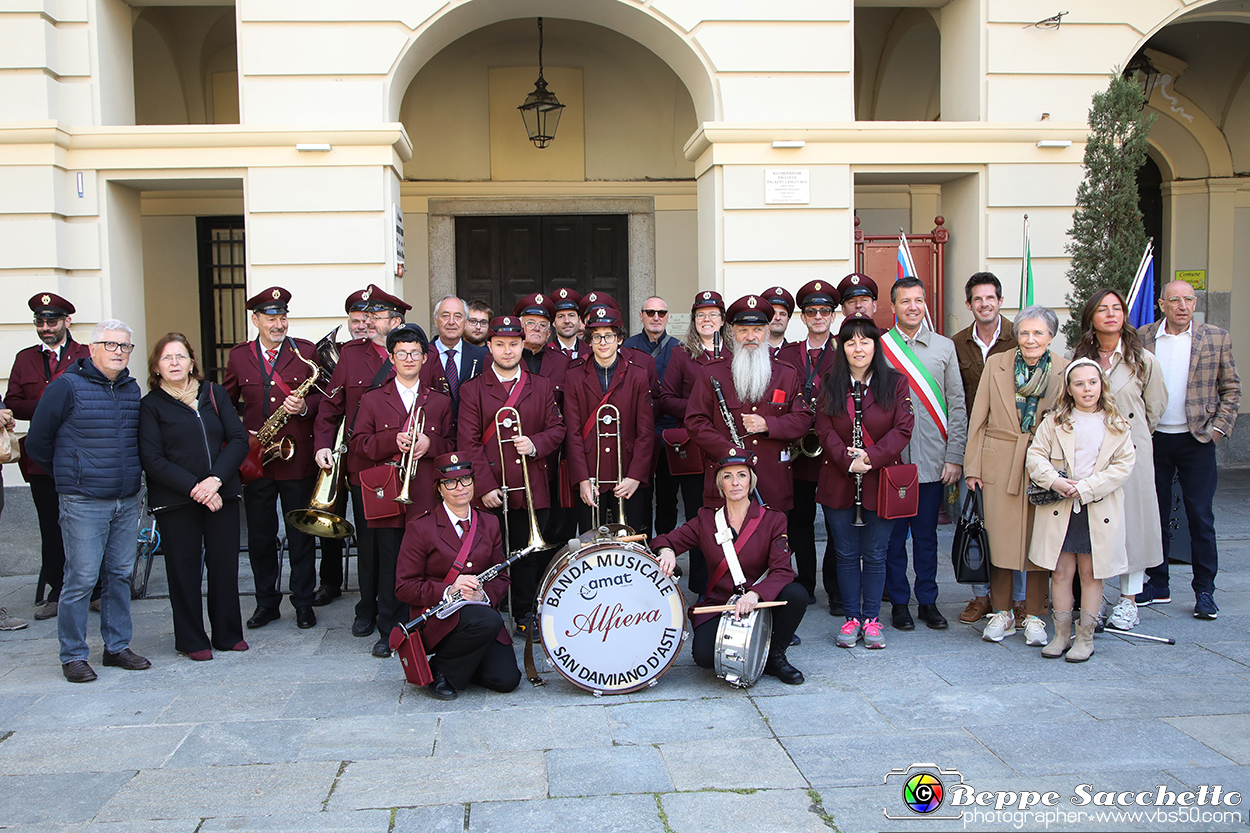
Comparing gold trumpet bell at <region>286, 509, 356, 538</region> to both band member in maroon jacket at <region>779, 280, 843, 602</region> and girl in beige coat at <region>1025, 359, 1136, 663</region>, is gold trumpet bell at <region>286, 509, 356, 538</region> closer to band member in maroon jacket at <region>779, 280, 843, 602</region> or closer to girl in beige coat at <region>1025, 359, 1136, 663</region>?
band member in maroon jacket at <region>779, 280, 843, 602</region>

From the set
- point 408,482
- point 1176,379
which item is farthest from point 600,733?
Answer: point 1176,379

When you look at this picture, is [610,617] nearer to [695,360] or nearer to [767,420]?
[767,420]

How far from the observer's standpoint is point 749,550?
521 cm

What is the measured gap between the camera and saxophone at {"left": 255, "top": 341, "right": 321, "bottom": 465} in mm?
6285

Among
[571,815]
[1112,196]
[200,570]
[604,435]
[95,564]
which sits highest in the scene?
[1112,196]

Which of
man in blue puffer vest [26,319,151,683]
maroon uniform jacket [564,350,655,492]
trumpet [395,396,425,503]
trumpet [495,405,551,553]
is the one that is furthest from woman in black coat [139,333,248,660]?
maroon uniform jacket [564,350,655,492]

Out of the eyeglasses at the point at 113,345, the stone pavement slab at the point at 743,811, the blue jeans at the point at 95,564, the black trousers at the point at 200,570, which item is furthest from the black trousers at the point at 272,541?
the stone pavement slab at the point at 743,811

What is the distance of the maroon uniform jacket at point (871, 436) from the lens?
5.65m

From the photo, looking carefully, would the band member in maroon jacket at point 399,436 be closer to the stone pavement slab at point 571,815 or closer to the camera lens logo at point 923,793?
the stone pavement slab at point 571,815

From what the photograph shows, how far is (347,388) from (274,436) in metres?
0.60

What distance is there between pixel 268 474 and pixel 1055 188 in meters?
7.24

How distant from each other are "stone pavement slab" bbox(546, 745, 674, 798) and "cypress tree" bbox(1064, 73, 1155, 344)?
5.46m

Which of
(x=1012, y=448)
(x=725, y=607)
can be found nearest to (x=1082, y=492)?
(x=1012, y=448)

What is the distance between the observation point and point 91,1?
8320mm
